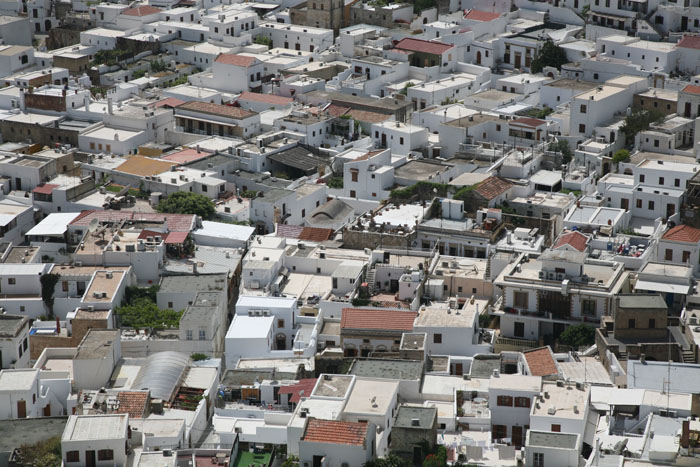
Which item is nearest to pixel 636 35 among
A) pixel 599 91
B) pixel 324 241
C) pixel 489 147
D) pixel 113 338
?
pixel 599 91

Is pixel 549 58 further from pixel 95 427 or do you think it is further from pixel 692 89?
pixel 95 427

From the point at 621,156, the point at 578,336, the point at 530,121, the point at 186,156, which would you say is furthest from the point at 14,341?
the point at 530,121

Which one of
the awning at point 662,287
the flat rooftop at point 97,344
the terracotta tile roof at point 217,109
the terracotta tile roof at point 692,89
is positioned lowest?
the flat rooftop at point 97,344

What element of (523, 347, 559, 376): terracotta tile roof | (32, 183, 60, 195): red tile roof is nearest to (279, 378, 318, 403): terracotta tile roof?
(523, 347, 559, 376): terracotta tile roof

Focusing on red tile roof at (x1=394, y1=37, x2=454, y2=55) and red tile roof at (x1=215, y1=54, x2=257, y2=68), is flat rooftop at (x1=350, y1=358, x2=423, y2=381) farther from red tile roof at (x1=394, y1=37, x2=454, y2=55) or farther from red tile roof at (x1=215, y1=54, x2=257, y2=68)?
red tile roof at (x1=394, y1=37, x2=454, y2=55)

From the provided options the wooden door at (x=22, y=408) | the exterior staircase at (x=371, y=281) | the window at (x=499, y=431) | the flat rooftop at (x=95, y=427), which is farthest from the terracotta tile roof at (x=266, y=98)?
the flat rooftop at (x=95, y=427)

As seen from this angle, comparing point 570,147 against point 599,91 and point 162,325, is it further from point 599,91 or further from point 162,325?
point 162,325

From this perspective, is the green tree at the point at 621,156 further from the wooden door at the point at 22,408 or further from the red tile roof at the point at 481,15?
the wooden door at the point at 22,408
